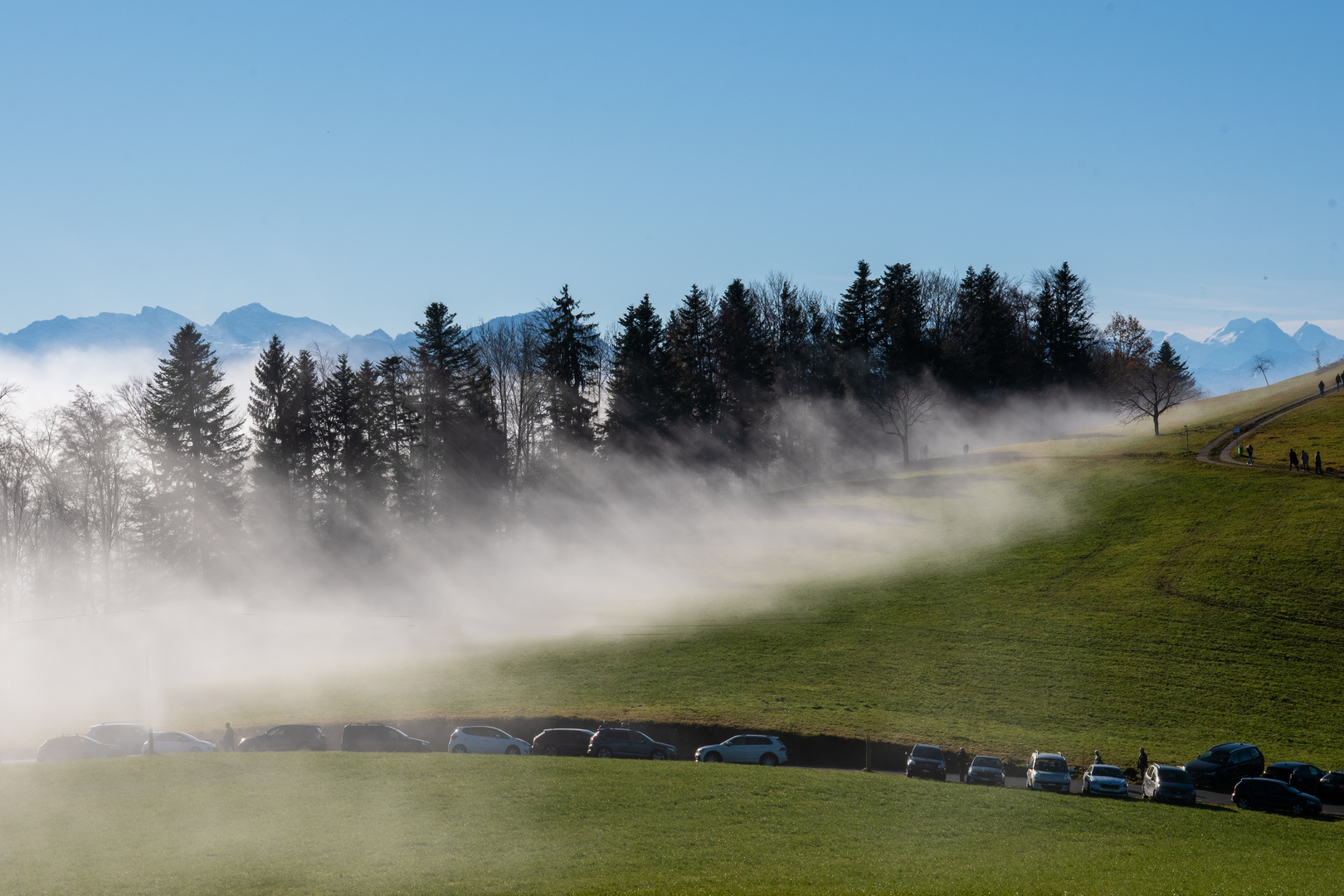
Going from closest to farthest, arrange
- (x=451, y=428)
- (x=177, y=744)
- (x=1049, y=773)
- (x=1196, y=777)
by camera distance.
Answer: (x=1049, y=773)
(x=1196, y=777)
(x=177, y=744)
(x=451, y=428)

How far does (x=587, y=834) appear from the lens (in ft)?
78.5

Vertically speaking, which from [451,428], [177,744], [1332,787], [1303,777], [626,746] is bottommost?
[1332,787]

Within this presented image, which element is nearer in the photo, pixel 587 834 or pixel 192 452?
pixel 587 834

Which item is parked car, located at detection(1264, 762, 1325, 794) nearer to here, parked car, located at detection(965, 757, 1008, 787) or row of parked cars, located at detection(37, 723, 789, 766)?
parked car, located at detection(965, 757, 1008, 787)

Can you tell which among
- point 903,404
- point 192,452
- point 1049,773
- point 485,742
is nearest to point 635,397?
point 903,404

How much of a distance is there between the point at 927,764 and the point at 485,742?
1785cm

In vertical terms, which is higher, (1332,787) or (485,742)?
(485,742)

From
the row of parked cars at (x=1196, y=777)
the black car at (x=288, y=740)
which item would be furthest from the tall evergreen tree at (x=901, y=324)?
the black car at (x=288, y=740)

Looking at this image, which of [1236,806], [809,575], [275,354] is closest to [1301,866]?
[1236,806]

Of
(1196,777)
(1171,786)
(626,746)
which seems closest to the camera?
(1171,786)

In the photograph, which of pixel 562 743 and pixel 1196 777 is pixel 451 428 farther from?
pixel 1196 777

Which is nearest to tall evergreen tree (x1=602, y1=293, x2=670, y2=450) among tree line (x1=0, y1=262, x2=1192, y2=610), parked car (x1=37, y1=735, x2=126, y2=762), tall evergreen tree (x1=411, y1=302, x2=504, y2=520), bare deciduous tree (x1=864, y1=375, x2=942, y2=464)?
tree line (x1=0, y1=262, x2=1192, y2=610)

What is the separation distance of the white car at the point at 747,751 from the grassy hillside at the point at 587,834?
440 centimetres

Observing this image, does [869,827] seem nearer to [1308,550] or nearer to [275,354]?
[1308,550]
